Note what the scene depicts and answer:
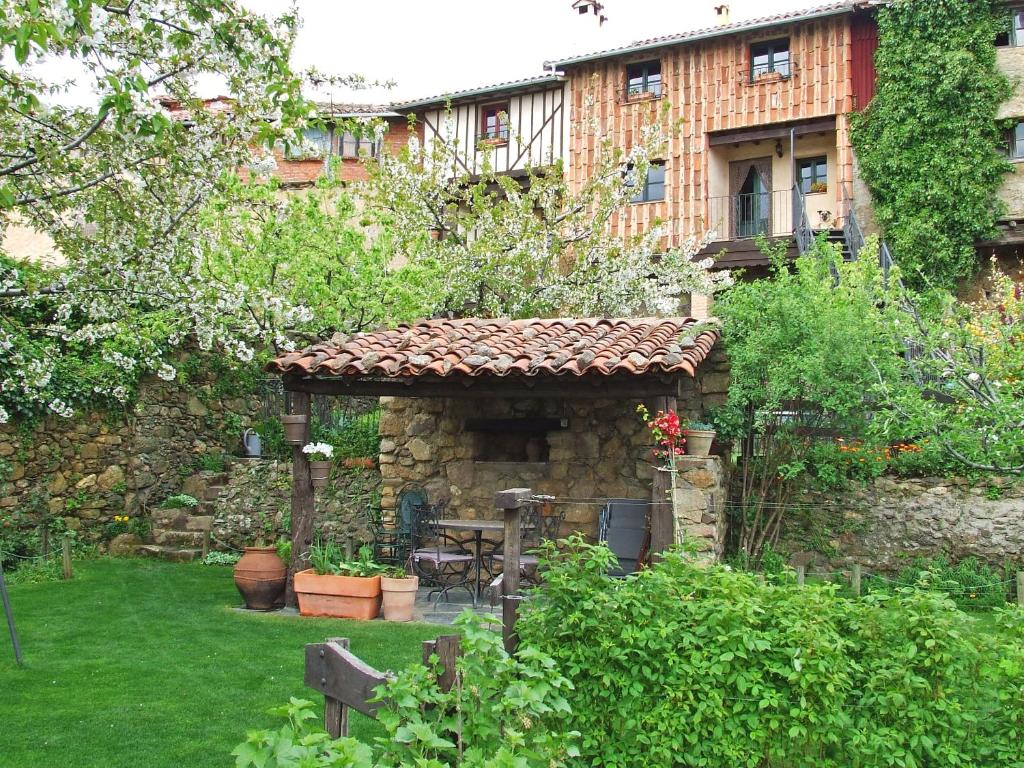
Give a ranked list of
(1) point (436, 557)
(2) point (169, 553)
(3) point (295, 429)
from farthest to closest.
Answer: (2) point (169, 553) < (1) point (436, 557) < (3) point (295, 429)

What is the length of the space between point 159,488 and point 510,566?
26.9 feet

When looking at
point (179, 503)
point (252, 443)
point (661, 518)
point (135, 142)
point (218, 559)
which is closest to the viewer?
point (135, 142)

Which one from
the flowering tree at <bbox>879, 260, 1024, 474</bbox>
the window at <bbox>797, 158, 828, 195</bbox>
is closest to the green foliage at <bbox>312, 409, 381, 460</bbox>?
the flowering tree at <bbox>879, 260, 1024, 474</bbox>

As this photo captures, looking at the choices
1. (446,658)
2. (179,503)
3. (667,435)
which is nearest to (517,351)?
(667,435)

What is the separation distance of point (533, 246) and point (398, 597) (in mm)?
6766

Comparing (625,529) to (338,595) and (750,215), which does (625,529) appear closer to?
(338,595)

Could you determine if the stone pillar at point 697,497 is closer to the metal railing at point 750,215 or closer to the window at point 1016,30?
the metal railing at point 750,215

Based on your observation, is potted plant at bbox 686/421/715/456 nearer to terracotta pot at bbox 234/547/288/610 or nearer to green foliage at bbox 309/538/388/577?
green foliage at bbox 309/538/388/577

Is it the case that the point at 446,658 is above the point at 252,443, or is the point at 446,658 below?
below

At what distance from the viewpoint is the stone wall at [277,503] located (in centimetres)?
1151

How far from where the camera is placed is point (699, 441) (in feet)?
28.1

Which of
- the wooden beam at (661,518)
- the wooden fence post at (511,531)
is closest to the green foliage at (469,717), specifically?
the wooden fence post at (511,531)

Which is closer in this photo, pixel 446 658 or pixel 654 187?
pixel 446 658

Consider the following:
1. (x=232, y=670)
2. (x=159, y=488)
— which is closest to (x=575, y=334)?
(x=232, y=670)
